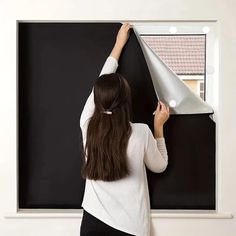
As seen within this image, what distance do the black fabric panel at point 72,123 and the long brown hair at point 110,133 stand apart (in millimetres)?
317

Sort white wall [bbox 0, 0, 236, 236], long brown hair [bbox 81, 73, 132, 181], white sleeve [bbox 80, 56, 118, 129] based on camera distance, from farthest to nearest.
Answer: white wall [bbox 0, 0, 236, 236] → white sleeve [bbox 80, 56, 118, 129] → long brown hair [bbox 81, 73, 132, 181]

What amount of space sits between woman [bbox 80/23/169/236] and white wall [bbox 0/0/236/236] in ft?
0.87

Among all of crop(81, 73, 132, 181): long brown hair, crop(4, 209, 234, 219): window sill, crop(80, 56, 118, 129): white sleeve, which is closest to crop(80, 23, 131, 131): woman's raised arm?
crop(80, 56, 118, 129): white sleeve

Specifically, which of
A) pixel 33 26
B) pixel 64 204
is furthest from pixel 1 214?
pixel 33 26

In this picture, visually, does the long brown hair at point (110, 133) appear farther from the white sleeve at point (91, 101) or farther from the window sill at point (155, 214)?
the window sill at point (155, 214)

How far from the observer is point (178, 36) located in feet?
5.89

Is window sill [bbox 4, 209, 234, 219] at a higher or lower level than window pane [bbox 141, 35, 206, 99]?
lower

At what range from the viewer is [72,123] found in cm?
181

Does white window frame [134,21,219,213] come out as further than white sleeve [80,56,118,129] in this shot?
Yes

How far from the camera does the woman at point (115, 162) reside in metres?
1.46

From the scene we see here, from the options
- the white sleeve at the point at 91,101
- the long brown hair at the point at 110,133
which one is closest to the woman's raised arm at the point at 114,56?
the white sleeve at the point at 91,101

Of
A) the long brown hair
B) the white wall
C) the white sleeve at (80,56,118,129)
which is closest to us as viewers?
the long brown hair

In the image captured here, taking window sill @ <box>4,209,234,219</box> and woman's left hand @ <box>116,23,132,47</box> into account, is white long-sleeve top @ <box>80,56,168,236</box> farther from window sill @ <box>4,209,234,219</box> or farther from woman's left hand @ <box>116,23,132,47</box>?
woman's left hand @ <box>116,23,132,47</box>

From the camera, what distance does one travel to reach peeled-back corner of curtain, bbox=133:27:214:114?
1.77 meters
